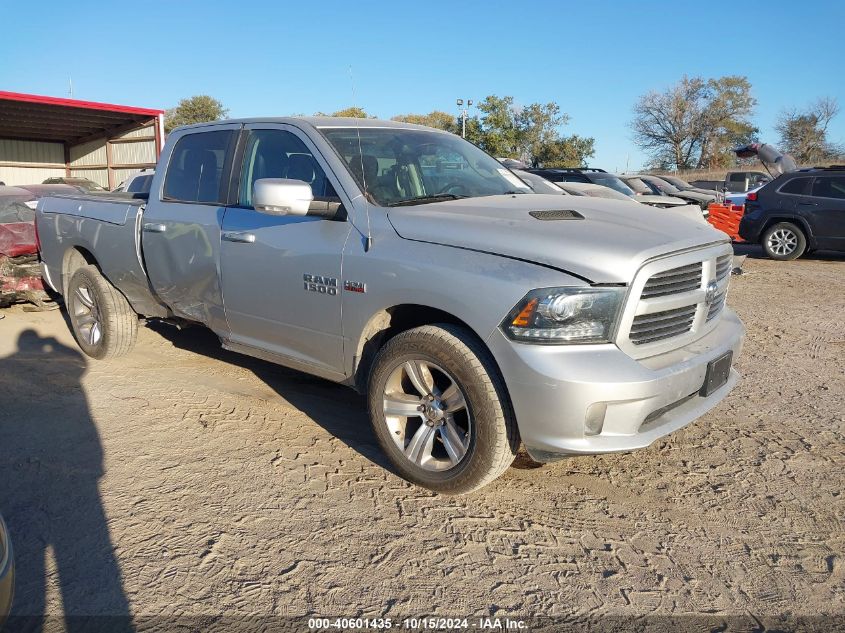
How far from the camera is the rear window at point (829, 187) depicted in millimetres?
11891

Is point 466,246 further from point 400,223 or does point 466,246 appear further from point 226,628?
point 226,628

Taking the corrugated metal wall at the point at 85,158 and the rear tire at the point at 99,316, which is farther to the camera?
the corrugated metal wall at the point at 85,158

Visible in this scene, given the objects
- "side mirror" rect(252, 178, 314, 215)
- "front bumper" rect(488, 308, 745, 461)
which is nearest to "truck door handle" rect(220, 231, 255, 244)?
"side mirror" rect(252, 178, 314, 215)

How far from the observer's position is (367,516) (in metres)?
3.28

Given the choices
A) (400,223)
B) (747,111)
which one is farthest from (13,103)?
(747,111)

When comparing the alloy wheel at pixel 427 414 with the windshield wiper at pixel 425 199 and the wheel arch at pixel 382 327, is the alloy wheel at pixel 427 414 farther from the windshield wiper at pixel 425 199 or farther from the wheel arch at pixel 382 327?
the windshield wiper at pixel 425 199

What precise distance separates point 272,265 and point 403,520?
1681mm

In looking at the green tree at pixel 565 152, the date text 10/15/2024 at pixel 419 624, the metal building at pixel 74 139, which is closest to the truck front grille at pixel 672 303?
the date text 10/15/2024 at pixel 419 624

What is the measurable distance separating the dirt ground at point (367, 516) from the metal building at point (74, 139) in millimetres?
19224

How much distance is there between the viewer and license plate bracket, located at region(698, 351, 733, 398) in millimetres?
3344

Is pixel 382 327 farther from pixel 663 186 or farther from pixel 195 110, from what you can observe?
pixel 195 110

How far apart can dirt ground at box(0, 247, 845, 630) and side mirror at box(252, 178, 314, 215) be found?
4.63 feet

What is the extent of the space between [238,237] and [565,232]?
82.2 inches

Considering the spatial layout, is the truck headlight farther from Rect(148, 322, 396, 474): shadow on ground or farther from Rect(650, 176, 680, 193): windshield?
Rect(650, 176, 680, 193): windshield
